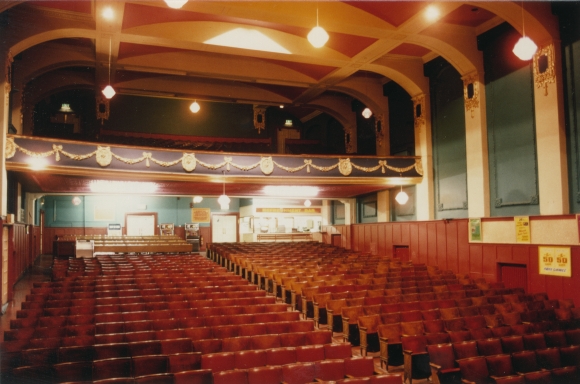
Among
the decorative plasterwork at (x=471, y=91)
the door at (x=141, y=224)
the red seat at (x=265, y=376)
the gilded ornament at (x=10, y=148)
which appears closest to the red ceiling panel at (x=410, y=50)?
the decorative plasterwork at (x=471, y=91)

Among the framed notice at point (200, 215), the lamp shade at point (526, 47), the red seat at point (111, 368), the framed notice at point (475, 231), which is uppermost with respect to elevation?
the lamp shade at point (526, 47)

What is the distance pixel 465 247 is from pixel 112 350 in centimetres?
801

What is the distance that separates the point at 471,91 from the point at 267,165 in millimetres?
5393

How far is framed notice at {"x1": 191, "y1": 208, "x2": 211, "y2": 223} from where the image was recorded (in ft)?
61.4

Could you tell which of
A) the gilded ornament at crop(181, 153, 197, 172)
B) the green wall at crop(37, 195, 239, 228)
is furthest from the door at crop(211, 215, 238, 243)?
the gilded ornament at crop(181, 153, 197, 172)

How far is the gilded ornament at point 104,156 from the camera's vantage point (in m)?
10.1

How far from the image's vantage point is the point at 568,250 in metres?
7.46

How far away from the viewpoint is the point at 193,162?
440 inches

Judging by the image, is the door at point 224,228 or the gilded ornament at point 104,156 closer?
the gilded ornament at point 104,156

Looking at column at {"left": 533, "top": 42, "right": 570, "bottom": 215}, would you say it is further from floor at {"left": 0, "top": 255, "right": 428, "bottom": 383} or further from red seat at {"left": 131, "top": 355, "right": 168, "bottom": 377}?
red seat at {"left": 131, "top": 355, "right": 168, "bottom": 377}

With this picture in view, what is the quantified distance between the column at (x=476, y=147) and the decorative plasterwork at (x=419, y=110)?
5.35ft

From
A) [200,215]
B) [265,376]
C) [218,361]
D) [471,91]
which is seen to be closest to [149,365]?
[218,361]

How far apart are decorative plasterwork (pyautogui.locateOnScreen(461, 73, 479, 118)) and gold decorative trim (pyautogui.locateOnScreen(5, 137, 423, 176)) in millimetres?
2189

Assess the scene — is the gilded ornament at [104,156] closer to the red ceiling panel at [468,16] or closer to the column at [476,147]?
the red ceiling panel at [468,16]
